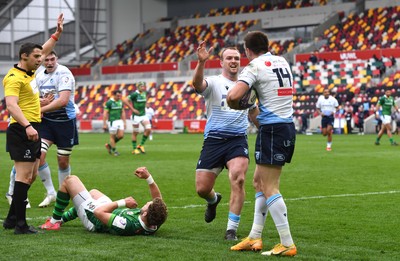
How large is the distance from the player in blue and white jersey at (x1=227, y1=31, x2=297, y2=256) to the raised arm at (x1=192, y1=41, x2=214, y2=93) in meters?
0.89

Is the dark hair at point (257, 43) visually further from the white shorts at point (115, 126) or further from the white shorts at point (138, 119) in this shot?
the white shorts at point (138, 119)

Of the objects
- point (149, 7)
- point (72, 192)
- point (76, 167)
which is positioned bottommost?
point (76, 167)

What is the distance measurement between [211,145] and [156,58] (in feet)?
176

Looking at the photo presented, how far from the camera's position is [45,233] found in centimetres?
902

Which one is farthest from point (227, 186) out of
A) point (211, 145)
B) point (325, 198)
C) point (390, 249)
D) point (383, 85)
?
point (383, 85)

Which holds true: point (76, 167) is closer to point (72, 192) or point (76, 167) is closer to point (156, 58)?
point (72, 192)

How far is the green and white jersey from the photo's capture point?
26266 mm

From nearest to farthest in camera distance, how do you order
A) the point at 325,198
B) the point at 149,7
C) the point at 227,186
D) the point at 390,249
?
the point at 390,249 → the point at 325,198 → the point at 227,186 → the point at 149,7

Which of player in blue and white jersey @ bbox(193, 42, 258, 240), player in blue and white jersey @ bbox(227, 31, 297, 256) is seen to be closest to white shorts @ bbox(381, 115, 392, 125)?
player in blue and white jersey @ bbox(193, 42, 258, 240)

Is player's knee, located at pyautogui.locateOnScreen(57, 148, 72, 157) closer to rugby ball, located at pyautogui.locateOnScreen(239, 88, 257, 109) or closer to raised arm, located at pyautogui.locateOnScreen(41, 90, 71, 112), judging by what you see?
raised arm, located at pyautogui.locateOnScreen(41, 90, 71, 112)

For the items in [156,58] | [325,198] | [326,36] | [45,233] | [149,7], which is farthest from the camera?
[149,7]

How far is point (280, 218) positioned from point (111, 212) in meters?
2.12

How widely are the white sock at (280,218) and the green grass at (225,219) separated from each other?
0.71 feet

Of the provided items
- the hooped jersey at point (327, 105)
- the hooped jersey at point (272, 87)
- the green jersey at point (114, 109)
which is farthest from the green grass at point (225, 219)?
the hooped jersey at point (327, 105)
